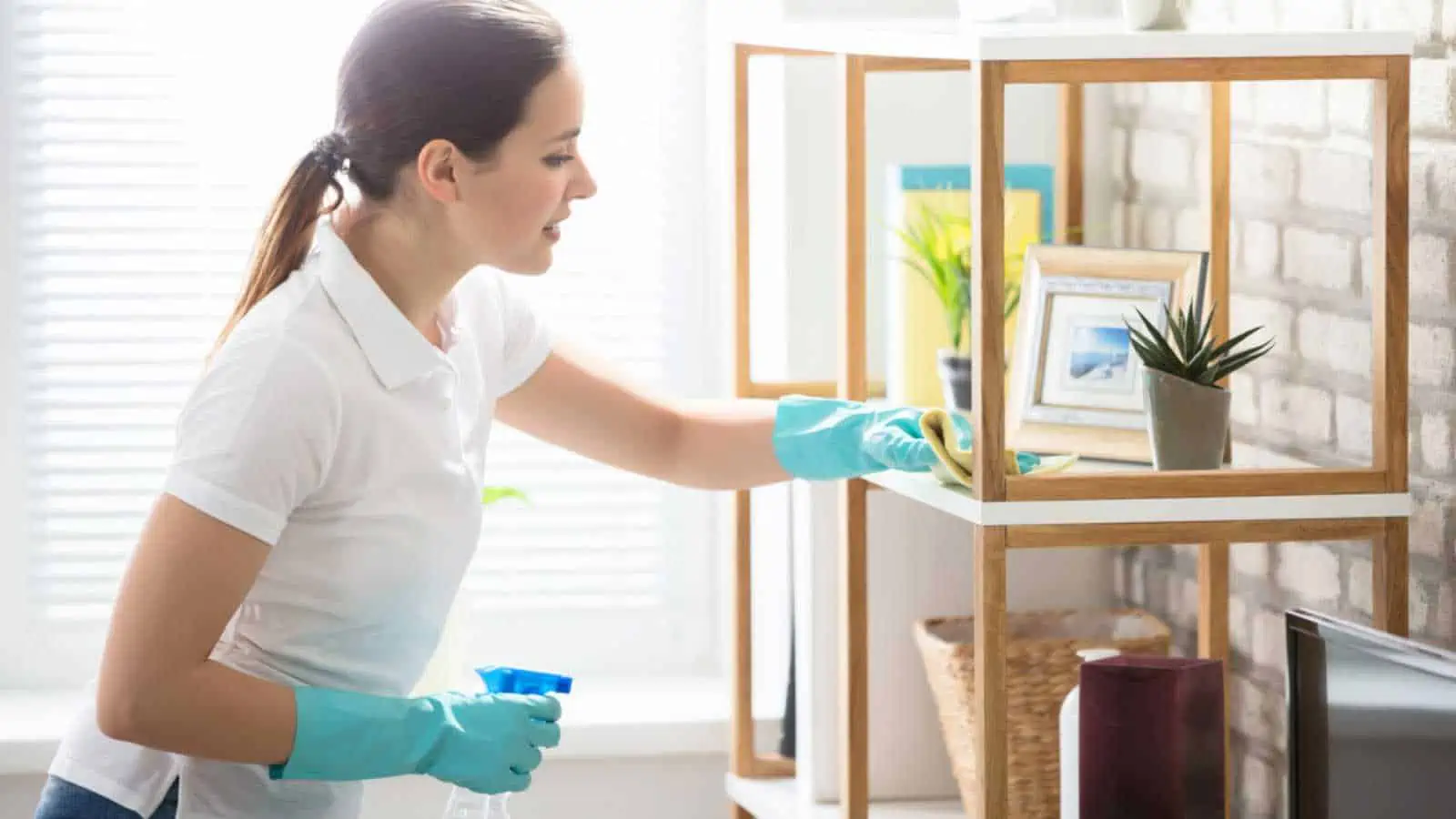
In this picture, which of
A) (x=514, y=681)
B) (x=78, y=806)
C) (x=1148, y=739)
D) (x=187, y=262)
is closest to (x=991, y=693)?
(x=1148, y=739)

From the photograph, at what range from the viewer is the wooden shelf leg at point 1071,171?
233 centimetres

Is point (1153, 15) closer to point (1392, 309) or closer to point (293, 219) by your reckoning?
point (1392, 309)

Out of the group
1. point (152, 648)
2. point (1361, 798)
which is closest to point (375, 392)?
point (152, 648)

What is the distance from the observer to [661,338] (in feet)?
8.84

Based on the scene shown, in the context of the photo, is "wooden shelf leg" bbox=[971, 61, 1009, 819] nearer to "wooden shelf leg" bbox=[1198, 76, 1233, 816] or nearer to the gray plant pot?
the gray plant pot

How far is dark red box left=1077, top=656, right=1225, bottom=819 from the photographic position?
1583mm

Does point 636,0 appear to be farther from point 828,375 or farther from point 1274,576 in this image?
point 1274,576

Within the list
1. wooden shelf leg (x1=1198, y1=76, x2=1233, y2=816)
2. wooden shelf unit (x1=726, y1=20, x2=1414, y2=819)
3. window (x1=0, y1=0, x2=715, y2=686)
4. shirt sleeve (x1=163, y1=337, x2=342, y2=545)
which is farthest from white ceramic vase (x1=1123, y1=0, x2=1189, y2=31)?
window (x1=0, y1=0, x2=715, y2=686)

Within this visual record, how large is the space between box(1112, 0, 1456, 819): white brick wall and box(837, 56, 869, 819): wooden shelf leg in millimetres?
362

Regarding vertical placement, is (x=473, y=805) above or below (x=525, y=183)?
below

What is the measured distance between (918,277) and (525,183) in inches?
22.5

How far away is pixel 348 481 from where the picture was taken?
65.8 inches

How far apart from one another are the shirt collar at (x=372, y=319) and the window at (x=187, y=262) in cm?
91

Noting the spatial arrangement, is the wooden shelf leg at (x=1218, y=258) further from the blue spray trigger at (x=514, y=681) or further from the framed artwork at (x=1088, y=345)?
the blue spray trigger at (x=514, y=681)
